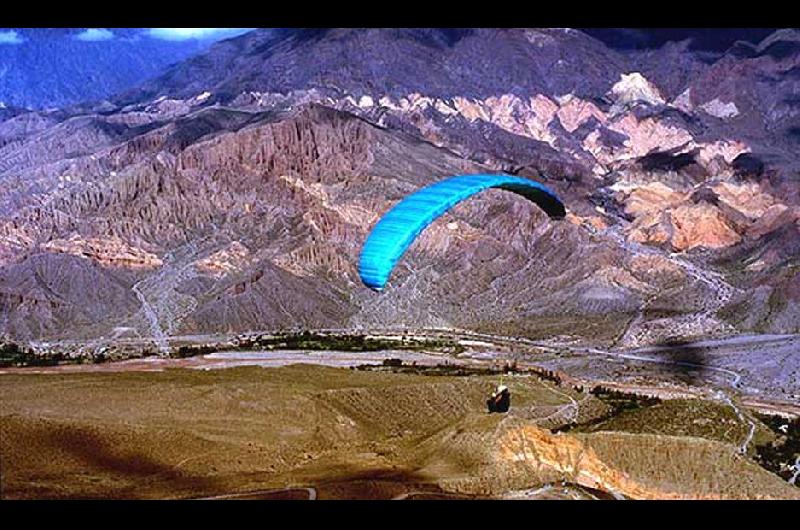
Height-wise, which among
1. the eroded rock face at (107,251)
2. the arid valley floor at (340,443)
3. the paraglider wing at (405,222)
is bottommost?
the arid valley floor at (340,443)

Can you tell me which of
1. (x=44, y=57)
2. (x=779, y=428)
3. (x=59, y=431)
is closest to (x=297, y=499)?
(x=59, y=431)

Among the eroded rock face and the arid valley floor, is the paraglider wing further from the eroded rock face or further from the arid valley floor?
the eroded rock face

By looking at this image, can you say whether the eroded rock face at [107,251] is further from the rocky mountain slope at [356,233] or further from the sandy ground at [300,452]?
the sandy ground at [300,452]

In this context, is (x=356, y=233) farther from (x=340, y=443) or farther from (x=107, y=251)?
(x=340, y=443)

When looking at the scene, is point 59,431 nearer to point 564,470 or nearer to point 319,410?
point 319,410

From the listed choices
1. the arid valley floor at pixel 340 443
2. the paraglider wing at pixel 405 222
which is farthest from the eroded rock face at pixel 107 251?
the paraglider wing at pixel 405 222
